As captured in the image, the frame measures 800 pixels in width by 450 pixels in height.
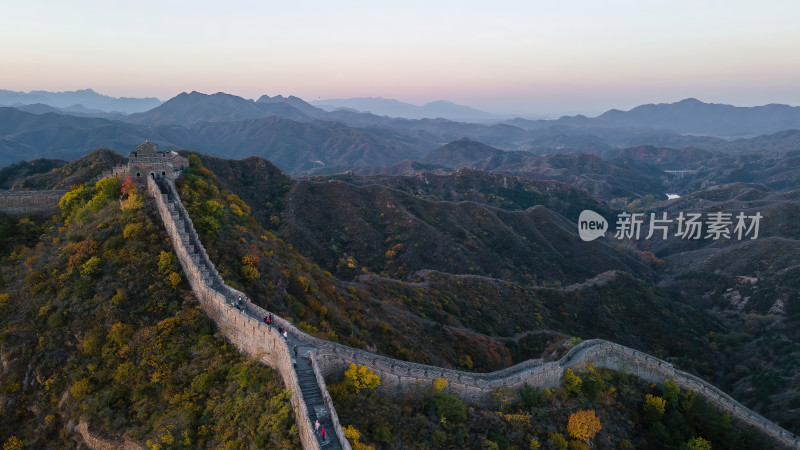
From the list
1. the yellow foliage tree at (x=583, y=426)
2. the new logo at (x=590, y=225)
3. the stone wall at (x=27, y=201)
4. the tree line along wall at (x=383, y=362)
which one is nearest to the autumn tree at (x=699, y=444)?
the tree line along wall at (x=383, y=362)

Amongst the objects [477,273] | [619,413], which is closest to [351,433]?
[619,413]

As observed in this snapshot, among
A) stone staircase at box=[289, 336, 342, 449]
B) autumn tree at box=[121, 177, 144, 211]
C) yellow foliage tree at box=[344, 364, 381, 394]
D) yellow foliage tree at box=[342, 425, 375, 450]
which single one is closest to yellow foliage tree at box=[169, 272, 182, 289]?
autumn tree at box=[121, 177, 144, 211]

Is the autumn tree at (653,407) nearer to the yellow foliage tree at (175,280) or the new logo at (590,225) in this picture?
the yellow foliage tree at (175,280)

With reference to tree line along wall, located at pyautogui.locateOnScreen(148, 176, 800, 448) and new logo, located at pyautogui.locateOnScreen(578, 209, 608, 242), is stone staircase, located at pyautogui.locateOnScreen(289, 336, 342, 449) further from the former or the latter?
new logo, located at pyautogui.locateOnScreen(578, 209, 608, 242)

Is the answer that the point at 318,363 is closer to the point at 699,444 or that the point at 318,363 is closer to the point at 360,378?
the point at 360,378

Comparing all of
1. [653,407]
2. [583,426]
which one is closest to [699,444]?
[653,407]

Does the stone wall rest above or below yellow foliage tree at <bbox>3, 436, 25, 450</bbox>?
above
